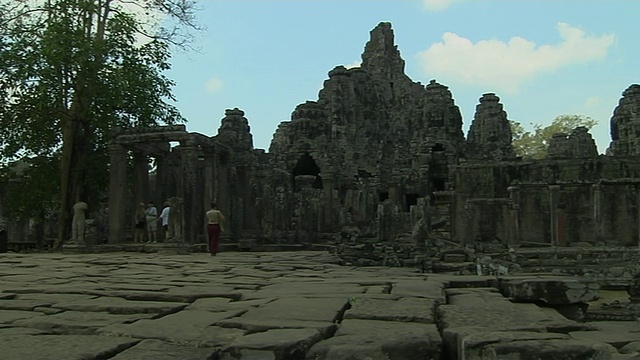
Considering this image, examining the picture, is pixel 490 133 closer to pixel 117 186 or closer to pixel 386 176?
pixel 386 176

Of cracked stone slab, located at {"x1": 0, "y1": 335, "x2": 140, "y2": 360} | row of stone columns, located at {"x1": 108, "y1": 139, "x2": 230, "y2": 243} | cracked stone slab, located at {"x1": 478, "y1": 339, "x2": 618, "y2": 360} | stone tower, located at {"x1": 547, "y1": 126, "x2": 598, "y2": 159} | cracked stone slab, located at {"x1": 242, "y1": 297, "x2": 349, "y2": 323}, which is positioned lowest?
cracked stone slab, located at {"x1": 0, "y1": 335, "x2": 140, "y2": 360}

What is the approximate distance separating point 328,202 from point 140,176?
10.1 meters

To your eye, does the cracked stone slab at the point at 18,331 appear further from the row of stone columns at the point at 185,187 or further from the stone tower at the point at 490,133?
the stone tower at the point at 490,133

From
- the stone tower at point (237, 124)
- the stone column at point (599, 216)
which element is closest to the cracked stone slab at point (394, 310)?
the stone column at point (599, 216)

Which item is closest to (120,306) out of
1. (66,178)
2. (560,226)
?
(66,178)

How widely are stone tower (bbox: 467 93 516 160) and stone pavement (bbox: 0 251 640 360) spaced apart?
112ft

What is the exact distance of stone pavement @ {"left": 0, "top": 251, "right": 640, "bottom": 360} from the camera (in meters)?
3.02

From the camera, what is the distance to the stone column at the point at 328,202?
2668 cm

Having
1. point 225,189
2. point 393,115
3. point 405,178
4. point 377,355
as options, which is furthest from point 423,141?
point 377,355

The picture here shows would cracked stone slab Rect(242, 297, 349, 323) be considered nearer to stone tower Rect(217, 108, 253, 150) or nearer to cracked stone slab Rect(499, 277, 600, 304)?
cracked stone slab Rect(499, 277, 600, 304)

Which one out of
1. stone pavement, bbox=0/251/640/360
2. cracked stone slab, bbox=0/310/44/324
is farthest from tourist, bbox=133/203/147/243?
cracked stone slab, bbox=0/310/44/324

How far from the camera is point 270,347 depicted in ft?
9.96

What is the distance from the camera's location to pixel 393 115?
157 ft

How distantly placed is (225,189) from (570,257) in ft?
32.4
